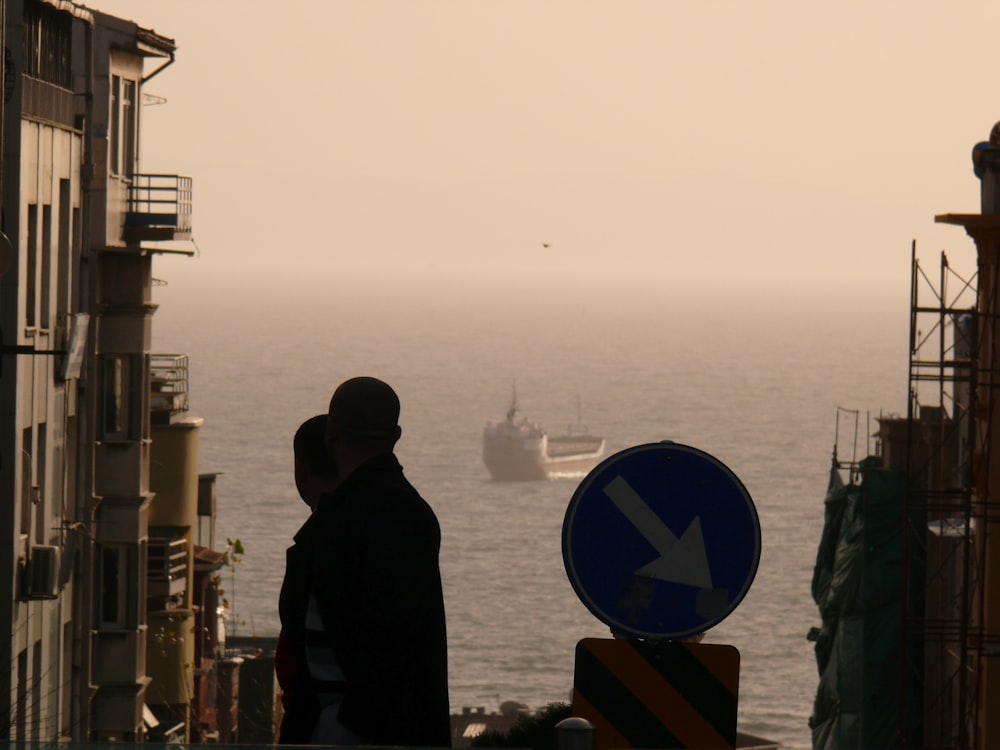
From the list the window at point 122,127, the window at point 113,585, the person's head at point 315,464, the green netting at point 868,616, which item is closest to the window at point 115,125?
the window at point 122,127

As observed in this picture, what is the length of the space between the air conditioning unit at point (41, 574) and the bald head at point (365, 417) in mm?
16222

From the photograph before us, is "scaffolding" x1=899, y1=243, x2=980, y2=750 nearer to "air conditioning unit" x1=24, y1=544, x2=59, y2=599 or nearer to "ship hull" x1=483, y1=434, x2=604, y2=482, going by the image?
"air conditioning unit" x1=24, y1=544, x2=59, y2=599

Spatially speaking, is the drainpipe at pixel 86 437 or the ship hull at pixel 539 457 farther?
the ship hull at pixel 539 457

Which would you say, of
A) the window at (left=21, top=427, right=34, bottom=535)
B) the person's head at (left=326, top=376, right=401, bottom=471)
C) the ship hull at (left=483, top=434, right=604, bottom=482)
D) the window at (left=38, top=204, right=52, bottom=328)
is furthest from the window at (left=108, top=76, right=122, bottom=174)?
the ship hull at (left=483, top=434, right=604, bottom=482)

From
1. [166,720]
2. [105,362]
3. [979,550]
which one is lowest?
[166,720]

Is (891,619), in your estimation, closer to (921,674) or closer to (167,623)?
(921,674)

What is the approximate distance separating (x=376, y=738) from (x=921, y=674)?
2718cm

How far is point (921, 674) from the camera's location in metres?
32.2

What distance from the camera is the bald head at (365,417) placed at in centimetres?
646

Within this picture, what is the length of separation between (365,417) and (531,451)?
169037 mm

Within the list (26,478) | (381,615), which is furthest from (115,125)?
(381,615)

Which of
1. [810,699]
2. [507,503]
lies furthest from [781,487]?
[810,699]

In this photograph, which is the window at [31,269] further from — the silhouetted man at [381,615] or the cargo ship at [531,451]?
the cargo ship at [531,451]

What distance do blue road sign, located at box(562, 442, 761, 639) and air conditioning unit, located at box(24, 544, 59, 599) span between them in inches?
638
